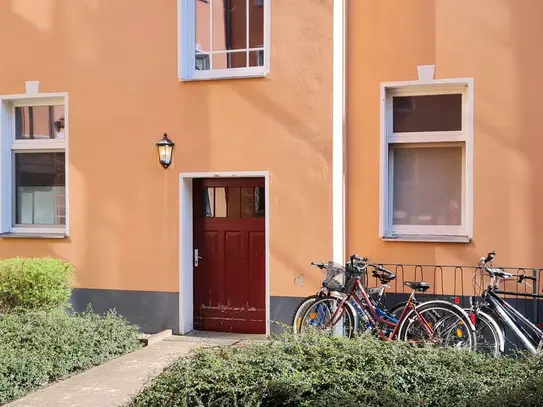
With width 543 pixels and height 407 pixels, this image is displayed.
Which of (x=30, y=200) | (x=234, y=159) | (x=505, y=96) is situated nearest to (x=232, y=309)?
(x=234, y=159)

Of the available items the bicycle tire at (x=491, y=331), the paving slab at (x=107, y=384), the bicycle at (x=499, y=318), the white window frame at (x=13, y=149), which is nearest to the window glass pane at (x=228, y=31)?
the white window frame at (x=13, y=149)

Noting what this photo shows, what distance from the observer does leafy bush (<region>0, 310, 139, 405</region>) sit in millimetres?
6461

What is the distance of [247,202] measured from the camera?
8.92 m

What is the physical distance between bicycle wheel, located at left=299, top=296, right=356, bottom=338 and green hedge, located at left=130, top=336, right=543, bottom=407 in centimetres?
183

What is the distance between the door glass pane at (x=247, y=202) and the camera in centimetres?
890

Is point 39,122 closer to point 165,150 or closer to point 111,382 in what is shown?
point 165,150

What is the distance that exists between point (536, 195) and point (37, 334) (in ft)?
19.3

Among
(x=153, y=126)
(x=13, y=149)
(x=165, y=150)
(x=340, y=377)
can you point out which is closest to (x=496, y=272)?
(x=340, y=377)

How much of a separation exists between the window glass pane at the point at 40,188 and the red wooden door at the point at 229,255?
216 cm

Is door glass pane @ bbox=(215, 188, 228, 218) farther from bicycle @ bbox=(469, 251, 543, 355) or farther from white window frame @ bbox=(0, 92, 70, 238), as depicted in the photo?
bicycle @ bbox=(469, 251, 543, 355)

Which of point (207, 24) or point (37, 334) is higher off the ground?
point (207, 24)

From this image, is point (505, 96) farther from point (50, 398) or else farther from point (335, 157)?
point (50, 398)

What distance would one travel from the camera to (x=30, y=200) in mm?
9906

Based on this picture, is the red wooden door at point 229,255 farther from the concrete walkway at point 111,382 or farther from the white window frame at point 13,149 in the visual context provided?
the white window frame at point 13,149
